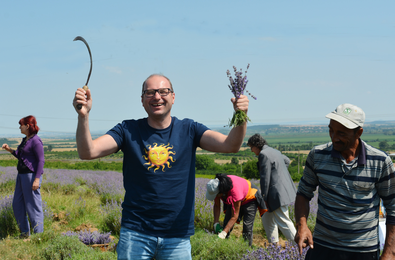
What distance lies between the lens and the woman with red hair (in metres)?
5.41

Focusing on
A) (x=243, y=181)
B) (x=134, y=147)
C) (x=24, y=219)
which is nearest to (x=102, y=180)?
(x=24, y=219)

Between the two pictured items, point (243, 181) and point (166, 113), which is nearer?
point (166, 113)

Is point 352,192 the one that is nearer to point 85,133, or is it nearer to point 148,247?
point 148,247

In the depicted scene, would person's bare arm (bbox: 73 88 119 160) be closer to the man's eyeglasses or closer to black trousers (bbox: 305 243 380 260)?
the man's eyeglasses

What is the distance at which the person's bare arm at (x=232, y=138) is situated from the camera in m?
2.19

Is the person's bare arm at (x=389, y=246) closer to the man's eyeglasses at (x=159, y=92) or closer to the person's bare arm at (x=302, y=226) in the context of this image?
the person's bare arm at (x=302, y=226)

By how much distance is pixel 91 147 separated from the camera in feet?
7.07

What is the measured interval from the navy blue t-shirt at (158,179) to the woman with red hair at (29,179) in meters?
3.67

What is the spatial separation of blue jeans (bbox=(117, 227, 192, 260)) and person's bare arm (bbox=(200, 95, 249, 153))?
2.29ft

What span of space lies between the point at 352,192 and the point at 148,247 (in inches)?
57.5

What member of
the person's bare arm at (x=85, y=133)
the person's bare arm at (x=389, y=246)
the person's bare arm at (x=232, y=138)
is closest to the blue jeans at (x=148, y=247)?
the person's bare arm at (x=85, y=133)

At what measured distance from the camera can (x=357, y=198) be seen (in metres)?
2.32

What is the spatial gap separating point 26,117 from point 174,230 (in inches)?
169

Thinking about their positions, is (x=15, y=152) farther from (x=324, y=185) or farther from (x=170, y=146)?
(x=324, y=185)
